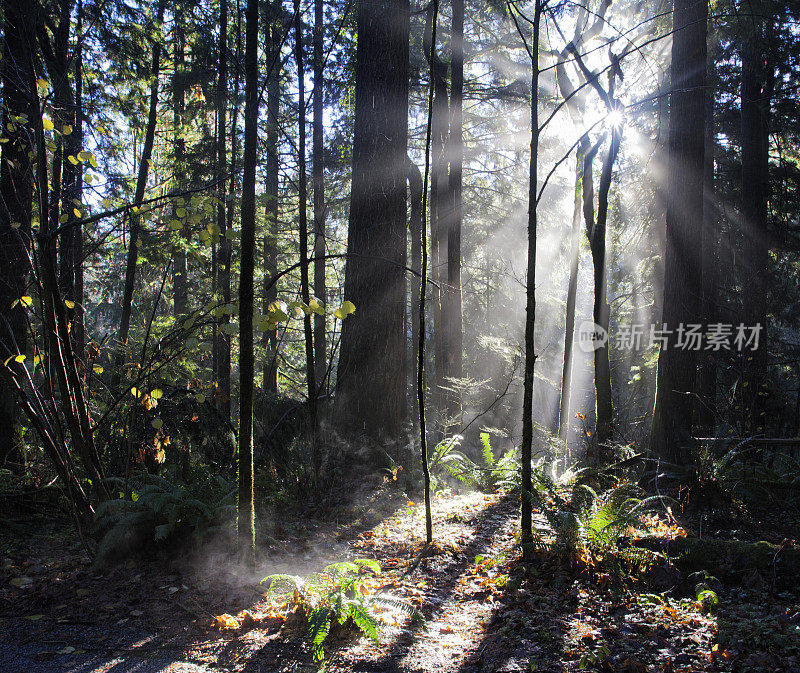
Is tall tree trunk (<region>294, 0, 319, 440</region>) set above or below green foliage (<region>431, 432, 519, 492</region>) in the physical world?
above

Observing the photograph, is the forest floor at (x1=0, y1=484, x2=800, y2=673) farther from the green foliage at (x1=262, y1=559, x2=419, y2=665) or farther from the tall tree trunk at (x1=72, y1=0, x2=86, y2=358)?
the tall tree trunk at (x1=72, y1=0, x2=86, y2=358)

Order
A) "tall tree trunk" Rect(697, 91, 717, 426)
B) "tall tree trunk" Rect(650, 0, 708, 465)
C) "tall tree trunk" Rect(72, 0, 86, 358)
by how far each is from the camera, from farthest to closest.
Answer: "tall tree trunk" Rect(697, 91, 717, 426) → "tall tree trunk" Rect(650, 0, 708, 465) → "tall tree trunk" Rect(72, 0, 86, 358)

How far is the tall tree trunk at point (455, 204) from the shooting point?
39.7ft

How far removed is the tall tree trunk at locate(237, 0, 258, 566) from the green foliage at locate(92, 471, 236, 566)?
2.10ft

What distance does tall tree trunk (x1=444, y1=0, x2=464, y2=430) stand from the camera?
39.7 feet

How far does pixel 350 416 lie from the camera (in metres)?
6.80

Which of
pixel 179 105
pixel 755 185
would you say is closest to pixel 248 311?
pixel 179 105

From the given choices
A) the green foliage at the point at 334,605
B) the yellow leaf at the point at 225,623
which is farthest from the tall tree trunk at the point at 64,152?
the green foliage at the point at 334,605

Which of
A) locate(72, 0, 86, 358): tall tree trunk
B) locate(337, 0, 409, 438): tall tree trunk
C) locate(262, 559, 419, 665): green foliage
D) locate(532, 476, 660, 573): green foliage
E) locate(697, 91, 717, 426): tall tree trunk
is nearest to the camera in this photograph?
locate(262, 559, 419, 665): green foliage

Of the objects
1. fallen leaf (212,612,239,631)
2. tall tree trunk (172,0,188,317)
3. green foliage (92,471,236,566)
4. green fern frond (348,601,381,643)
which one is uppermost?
tall tree trunk (172,0,188,317)

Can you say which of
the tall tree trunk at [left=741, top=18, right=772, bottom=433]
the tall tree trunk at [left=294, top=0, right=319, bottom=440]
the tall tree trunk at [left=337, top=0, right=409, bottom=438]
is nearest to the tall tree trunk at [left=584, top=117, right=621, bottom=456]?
the tall tree trunk at [left=337, top=0, right=409, bottom=438]

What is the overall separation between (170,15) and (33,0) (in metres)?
7.06

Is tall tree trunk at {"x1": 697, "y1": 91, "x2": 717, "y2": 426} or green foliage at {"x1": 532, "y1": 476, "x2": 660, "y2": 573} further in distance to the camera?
tall tree trunk at {"x1": 697, "y1": 91, "x2": 717, "y2": 426}

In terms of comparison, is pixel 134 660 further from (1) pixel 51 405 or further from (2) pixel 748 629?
(2) pixel 748 629
